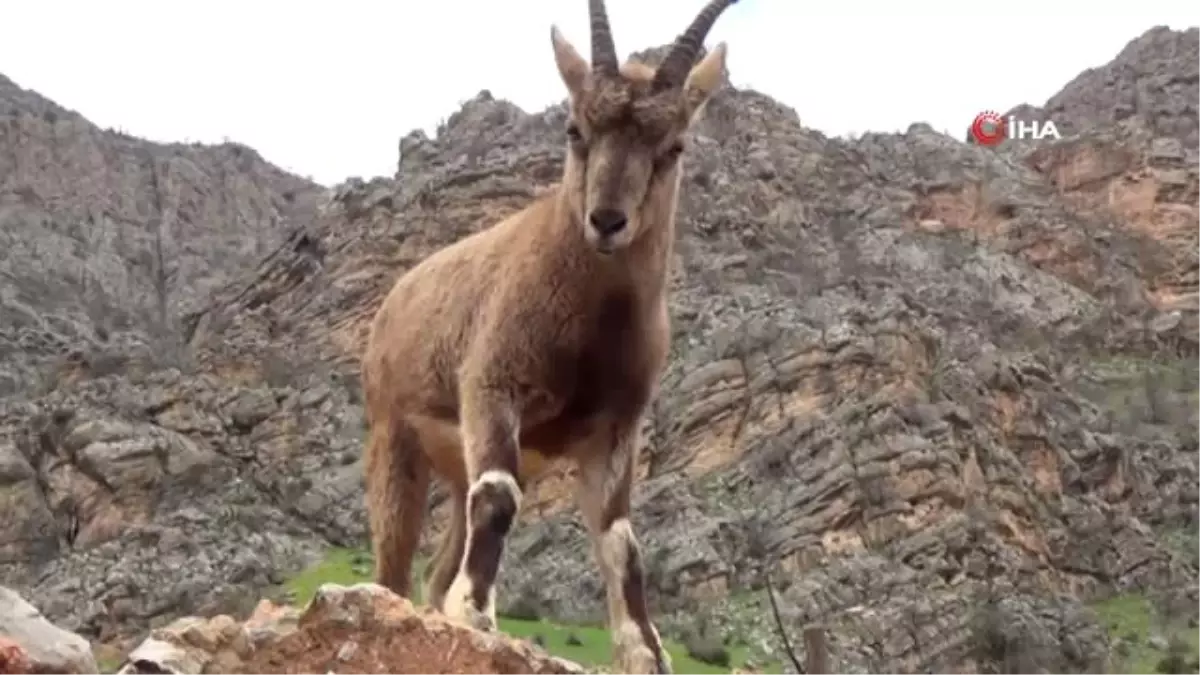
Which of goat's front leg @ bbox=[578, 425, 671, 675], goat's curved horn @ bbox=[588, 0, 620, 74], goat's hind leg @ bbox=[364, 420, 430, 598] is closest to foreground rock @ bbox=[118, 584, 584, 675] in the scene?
goat's front leg @ bbox=[578, 425, 671, 675]

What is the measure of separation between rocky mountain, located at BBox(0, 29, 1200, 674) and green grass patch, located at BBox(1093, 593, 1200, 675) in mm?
584

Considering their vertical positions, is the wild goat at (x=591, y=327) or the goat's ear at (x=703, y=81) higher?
the goat's ear at (x=703, y=81)

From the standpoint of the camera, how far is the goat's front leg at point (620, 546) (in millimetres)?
7500

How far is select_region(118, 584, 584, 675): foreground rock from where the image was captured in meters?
6.23

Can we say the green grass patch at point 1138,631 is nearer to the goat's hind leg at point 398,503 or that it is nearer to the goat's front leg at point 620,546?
the goat's hind leg at point 398,503

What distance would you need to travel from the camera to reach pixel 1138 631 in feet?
137

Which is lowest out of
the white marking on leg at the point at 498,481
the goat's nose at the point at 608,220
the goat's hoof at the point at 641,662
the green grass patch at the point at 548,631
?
the green grass patch at the point at 548,631

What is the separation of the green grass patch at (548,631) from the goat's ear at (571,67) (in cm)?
1320

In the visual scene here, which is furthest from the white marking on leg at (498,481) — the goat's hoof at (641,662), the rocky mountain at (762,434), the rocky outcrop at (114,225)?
the rocky outcrop at (114,225)

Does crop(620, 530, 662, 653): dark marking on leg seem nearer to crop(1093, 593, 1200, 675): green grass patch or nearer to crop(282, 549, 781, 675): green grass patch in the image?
crop(282, 549, 781, 675): green grass patch

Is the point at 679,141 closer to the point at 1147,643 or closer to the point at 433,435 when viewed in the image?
the point at 433,435

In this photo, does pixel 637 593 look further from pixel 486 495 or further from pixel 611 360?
pixel 611 360

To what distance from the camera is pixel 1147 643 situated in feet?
131

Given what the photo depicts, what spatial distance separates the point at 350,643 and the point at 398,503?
3095 millimetres
